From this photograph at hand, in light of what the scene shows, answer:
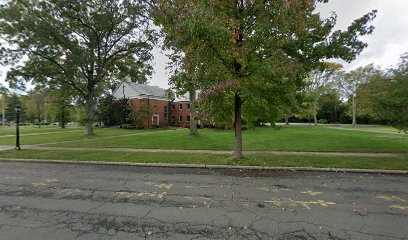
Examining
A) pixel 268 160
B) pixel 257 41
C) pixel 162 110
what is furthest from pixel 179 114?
pixel 257 41

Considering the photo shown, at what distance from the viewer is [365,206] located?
5.05 m

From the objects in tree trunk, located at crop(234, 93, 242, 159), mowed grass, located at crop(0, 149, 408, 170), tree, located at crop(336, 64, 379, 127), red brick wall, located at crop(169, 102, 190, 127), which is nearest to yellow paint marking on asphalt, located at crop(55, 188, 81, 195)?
mowed grass, located at crop(0, 149, 408, 170)

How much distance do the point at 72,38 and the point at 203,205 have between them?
22489 millimetres

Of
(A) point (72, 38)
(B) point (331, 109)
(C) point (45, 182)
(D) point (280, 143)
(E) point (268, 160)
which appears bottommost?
(C) point (45, 182)

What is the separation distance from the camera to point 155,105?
39750mm

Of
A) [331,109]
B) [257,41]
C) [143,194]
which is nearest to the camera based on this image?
[143,194]

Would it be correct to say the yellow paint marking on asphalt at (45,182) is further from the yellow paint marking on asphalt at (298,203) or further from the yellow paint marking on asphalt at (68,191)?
the yellow paint marking on asphalt at (298,203)

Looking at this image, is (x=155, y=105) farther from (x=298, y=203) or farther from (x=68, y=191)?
(x=298, y=203)

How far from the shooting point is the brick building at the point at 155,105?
124 feet

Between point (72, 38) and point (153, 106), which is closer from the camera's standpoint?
point (72, 38)

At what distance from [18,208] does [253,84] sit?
8.05 meters

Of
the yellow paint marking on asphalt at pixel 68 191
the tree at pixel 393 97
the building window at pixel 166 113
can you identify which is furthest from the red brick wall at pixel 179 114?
the yellow paint marking on asphalt at pixel 68 191

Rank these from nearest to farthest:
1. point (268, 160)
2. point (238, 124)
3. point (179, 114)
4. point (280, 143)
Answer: point (268, 160) < point (238, 124) < point (280, 143) < point (179, 114)

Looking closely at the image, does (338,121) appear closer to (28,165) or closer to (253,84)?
(253,84)
